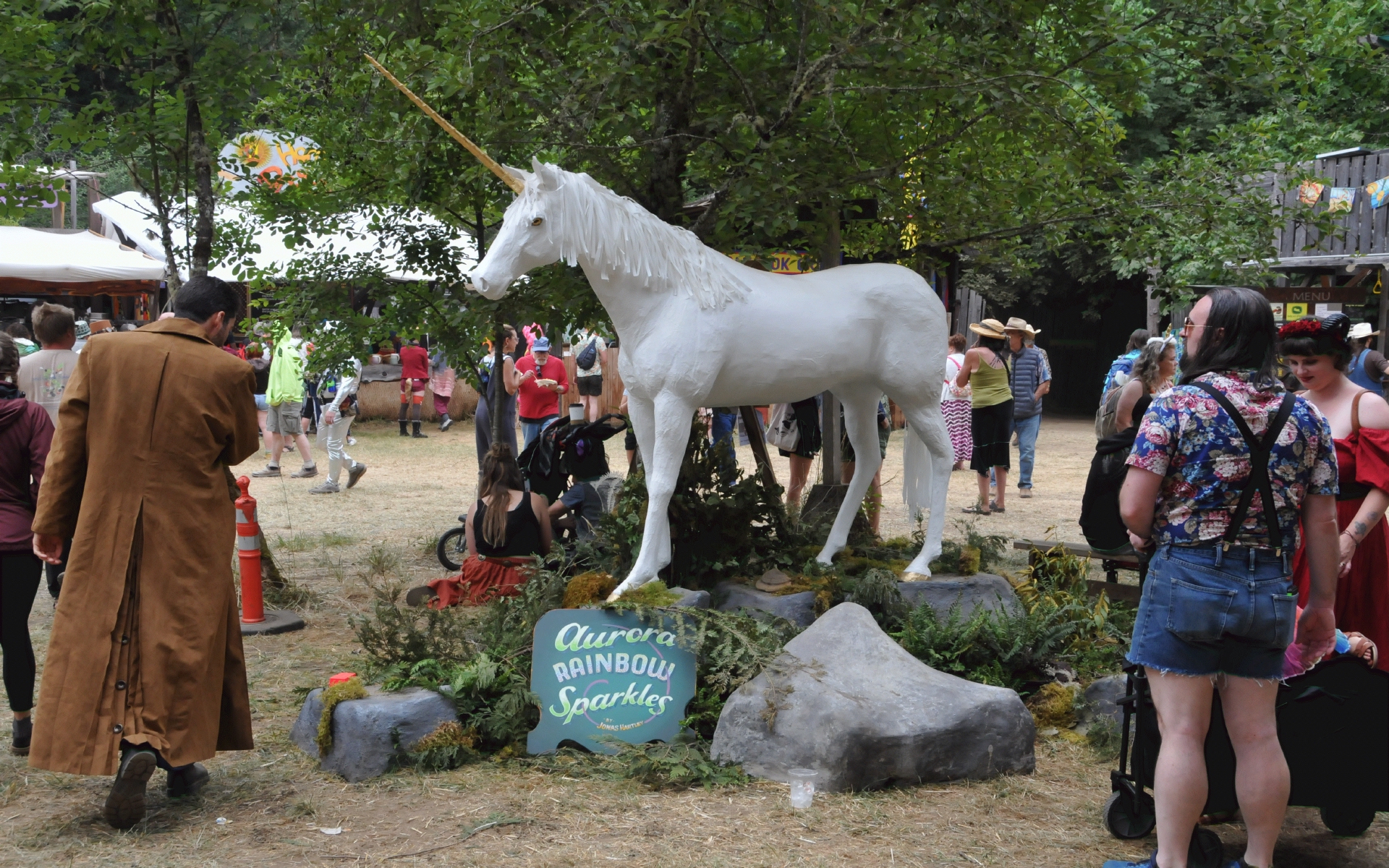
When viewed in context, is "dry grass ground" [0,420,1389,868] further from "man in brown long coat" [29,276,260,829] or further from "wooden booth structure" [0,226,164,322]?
"wooden booth structure" [0,226,164,322]

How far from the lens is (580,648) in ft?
15.2

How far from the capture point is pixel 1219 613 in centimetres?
299

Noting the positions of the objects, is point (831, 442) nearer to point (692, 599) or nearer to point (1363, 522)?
point (692, 599)

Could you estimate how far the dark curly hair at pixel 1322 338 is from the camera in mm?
3982

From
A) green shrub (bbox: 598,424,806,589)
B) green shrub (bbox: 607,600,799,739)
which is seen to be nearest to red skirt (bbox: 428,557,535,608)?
green shrub (bbox: 598,424,806,589)

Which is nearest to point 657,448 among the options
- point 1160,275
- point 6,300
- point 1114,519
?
point 1114,519

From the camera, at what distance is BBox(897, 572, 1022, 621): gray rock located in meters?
5.46

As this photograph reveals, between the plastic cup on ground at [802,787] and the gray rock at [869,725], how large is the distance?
0.02m

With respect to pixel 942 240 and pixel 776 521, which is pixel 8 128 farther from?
pixel 942 240

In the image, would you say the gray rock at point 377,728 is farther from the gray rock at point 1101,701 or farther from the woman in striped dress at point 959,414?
the woman in striped dress at point 959,414

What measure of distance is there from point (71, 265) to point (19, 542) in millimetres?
15935

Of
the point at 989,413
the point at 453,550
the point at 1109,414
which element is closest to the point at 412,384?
the point at 453,550

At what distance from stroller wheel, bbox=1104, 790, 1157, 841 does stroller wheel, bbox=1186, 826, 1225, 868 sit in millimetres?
311

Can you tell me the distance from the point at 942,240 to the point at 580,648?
13.5 ft
